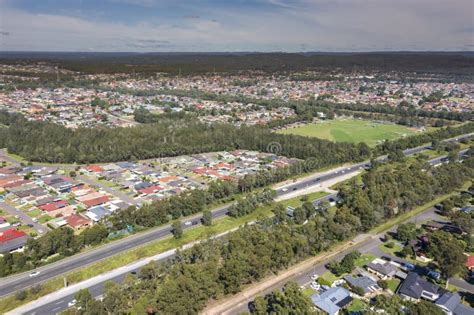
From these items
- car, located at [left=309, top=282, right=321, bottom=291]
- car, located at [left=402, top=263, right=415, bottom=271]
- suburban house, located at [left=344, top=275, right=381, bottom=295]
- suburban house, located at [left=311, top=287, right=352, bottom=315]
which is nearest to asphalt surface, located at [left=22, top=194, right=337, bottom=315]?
car, located at [left=309, top=282, right=321, bottom=291]

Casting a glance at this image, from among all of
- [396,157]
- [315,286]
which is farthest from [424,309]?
[396,157]

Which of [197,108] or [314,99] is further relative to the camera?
[314,99]

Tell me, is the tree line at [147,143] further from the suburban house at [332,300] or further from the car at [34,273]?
the suburban house at [332,300]

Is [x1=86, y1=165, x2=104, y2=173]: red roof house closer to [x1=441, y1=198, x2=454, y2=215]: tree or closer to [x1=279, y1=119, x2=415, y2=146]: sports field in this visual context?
[x1=279, y1=119, x2=415, y2=146]: sports field

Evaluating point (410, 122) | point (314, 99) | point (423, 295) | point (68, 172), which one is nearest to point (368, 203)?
point (423, 295)

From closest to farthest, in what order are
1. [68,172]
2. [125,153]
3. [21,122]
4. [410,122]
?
[68,172]
[125,153]
[21,122]
[410,122]

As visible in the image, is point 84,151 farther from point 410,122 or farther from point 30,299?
point 410,122

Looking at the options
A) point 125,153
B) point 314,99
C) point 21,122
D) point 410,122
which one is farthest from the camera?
point 314,99

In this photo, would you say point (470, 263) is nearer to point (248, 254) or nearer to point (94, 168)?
point (248, 254)
